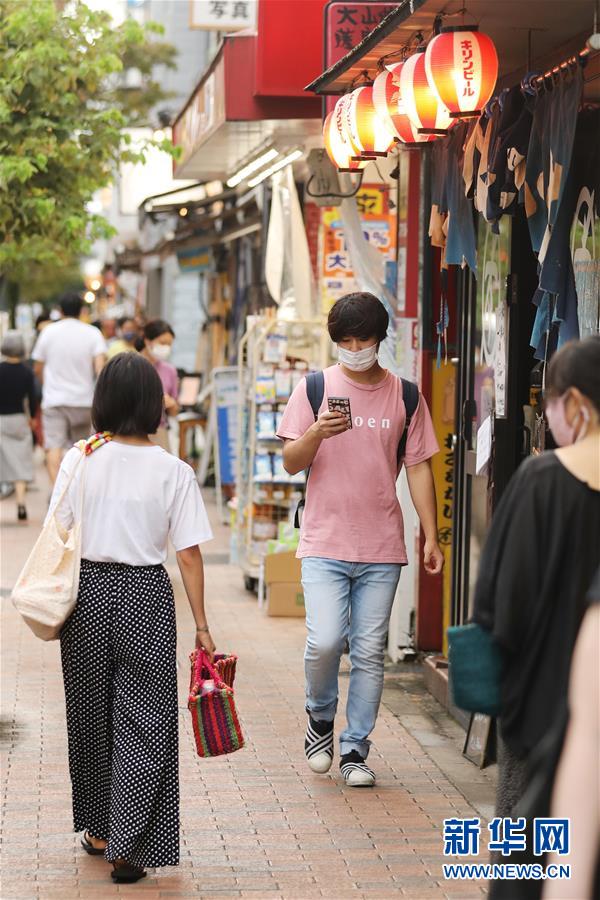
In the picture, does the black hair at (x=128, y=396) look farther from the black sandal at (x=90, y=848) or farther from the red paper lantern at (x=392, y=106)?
the red paper lantern at (x=392, y=106)

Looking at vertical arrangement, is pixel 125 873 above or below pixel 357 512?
below

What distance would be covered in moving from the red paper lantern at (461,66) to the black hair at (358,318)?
919mm

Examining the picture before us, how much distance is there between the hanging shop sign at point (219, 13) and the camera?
53.2ft

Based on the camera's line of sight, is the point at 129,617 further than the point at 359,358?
No

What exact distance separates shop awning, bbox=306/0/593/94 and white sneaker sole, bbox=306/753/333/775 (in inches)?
126

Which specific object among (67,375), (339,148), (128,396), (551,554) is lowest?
(67,375)

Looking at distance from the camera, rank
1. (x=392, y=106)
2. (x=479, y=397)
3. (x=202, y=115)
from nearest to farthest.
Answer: (x=392, y=106)
(x=479, y=397)
(x=202, y=115)

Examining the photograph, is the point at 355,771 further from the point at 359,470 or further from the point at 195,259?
the point at 195,259

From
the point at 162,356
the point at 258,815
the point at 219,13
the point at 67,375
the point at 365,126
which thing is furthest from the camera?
the point at 219,13

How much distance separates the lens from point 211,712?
17.8 ft

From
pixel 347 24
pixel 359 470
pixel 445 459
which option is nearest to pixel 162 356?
pixel 445 459

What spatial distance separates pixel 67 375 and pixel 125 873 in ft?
29.3

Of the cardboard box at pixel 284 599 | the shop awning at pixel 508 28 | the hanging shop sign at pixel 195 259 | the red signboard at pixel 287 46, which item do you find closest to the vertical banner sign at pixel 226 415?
the cardboard box at pixel 284 599

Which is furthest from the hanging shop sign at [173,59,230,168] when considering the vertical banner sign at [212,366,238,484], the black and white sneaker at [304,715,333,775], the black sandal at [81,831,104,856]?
the black sandal at [81,831,104,856]
